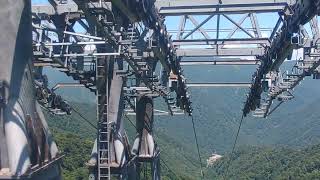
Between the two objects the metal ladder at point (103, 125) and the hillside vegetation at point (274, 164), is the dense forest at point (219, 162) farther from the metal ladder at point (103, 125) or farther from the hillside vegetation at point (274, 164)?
the metal ladder at point (103, 125)

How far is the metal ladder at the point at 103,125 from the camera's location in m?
15.0

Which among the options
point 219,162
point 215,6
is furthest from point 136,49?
point 219,162

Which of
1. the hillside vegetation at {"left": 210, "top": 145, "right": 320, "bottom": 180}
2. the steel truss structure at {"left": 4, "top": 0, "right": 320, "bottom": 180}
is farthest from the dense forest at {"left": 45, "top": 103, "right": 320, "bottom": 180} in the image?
the steel truss structure at {"left": 4, "top": 0, "right": 320, "bottom": 180}

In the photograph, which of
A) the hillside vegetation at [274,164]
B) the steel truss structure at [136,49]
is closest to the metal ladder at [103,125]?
the steel truss structure at [136,49]

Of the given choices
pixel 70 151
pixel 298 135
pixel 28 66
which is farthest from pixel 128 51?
pixel 298 135

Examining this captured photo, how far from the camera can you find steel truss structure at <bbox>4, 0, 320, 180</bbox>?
11.5 metres

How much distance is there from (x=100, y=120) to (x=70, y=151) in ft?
117

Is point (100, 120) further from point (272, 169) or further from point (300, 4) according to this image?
point (272, 169)

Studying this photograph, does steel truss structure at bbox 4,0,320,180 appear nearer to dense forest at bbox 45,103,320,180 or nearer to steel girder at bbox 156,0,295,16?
steel girder at bbox 156,0,295,16

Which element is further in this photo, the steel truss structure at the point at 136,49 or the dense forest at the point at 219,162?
the dense forest at the point at 219,162

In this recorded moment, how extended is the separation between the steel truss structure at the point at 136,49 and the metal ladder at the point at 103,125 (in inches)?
1.1

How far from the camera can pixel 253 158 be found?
310 feet

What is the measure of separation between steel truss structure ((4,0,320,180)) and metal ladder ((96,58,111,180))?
3cm

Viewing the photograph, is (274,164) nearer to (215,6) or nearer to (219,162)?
(219,162)
